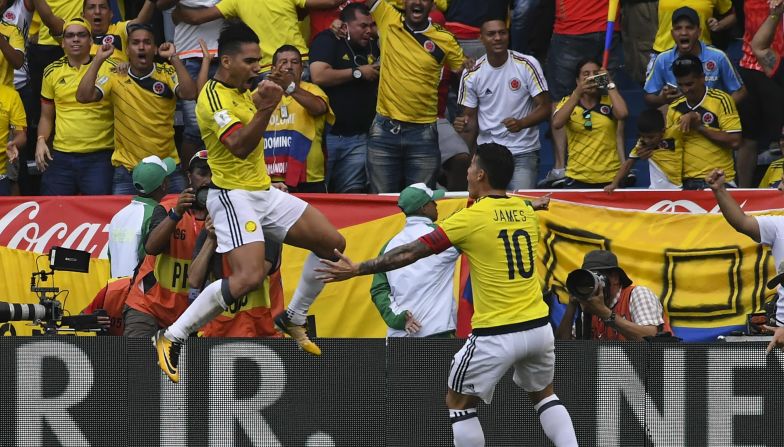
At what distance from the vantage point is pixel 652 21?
1392 centimetres

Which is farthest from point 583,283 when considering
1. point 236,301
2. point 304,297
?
point 236,301

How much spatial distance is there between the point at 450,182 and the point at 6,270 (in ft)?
13.7

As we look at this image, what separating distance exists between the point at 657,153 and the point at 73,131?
212 inches

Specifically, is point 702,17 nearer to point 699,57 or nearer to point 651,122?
point 699,57

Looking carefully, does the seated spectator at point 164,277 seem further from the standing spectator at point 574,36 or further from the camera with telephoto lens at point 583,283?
the standing spectator at point 574,36

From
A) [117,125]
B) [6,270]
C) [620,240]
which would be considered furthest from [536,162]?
[6,270]

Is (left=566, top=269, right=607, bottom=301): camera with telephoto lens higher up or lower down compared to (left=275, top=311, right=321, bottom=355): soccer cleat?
higher up

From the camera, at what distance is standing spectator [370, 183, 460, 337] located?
34.8 feet

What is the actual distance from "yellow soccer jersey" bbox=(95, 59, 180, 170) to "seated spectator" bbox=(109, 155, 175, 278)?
6.11 feet

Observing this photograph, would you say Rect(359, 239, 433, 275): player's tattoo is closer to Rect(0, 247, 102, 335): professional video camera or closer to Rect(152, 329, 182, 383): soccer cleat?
Rect(152, 329, 182, 383): soccer cleat

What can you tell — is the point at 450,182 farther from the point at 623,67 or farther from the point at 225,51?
the point at 225,51

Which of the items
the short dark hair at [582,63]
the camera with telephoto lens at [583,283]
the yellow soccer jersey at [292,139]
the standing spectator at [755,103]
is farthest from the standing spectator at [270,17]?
the camera with telephoto lens at [583,283]

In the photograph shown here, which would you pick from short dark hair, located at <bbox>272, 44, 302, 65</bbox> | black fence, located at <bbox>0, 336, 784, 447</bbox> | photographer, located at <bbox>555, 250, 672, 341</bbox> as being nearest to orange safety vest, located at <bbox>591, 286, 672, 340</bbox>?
photographer, located at <bbox>555, 250, 672, 341</bbox>

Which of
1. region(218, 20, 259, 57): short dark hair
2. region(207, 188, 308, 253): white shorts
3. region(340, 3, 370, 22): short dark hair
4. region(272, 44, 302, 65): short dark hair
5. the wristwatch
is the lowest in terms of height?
region(207, 188, 308, 253): white shorts
